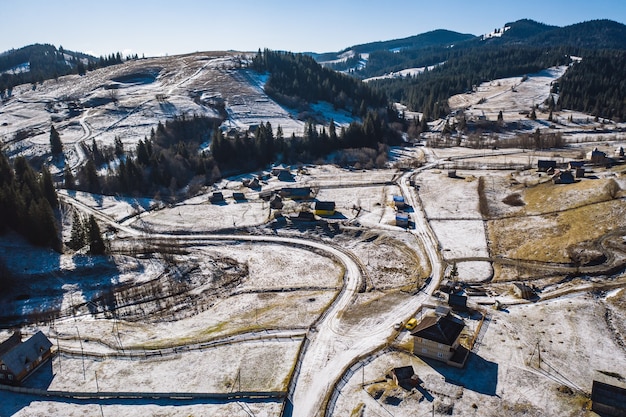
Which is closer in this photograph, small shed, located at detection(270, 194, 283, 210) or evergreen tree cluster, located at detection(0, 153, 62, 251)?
evergreen tree cluster, located at detection(0, 153, 62, 251)

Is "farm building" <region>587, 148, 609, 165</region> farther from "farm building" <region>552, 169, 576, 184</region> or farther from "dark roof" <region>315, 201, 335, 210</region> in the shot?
"dark roof" <region>315, 201, 335, 210</region>

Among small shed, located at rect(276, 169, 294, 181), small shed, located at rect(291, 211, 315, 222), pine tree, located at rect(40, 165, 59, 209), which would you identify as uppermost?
pine tree, located at rect(40, 165, 59, 209)

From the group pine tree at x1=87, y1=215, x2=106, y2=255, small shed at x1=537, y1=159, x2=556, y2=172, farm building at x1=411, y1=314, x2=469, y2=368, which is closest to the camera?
farm building at x1=411, y1=314, x2=469, y2=368

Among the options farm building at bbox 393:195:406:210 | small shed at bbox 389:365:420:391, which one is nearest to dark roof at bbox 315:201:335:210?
farm building at bbox 393:195:406:210

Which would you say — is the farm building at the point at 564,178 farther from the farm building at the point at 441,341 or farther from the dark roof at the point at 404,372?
the dark roof at the point at 404,372

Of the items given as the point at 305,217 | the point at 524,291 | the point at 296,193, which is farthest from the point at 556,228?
the point at 296,193

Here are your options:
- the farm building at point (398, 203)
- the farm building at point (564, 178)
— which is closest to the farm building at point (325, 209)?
the farm building at point (398, 203)
